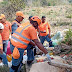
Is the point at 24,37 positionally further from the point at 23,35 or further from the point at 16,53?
the point at 16,53

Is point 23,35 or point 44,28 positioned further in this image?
point 44,28

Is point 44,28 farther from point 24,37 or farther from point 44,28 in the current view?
point 24,37

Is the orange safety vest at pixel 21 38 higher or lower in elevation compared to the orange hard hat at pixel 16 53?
higher

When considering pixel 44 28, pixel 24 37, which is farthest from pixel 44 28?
pixel 24 37

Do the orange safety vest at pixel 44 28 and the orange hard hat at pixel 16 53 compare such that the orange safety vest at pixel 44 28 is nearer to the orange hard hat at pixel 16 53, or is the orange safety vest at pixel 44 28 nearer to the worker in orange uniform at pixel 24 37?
the worker in orange uniform at pixel 24 37

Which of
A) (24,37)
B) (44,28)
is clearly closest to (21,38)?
(24,37)

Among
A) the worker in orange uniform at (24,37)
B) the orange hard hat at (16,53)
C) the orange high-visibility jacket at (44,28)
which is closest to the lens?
the worker in orange uniform at (24,37)

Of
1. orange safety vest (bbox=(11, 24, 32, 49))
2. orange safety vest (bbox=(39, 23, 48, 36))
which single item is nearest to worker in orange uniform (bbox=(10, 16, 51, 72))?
orange safety vest (bbox=(11, 24, 32, 49))

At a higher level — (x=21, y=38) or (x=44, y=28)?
(x=21, y=38)

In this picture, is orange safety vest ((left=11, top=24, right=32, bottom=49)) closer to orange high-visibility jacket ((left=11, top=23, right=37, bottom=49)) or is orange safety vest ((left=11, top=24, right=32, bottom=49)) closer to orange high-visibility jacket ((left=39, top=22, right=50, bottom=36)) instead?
orange high-visibility jacket ((left=11, top=23, right=37, bottom=49))

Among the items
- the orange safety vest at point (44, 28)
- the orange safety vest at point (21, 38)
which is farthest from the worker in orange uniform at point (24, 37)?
the orange safety vest at point (44, 28)

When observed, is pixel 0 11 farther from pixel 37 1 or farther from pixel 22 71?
pixel 37 1

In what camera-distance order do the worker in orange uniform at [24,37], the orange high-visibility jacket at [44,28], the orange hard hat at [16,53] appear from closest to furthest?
the worker in orange uniform at [24,37] → the orange hard hat at [16,53] → the orange high-visibility jacket at [44,28]

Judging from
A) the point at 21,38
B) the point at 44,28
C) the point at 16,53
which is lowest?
the point at 44,28
